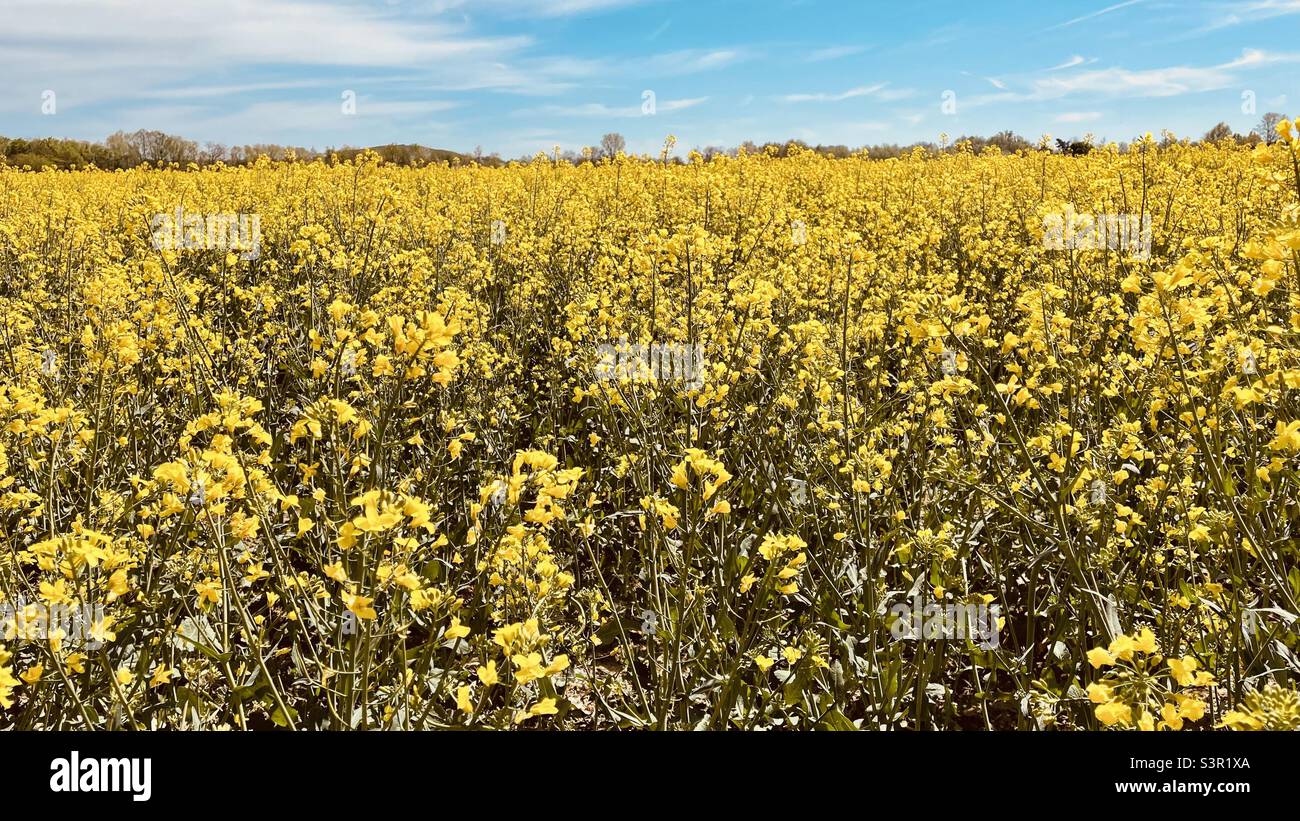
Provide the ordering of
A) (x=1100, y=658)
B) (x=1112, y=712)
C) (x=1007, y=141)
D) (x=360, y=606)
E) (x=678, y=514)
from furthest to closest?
(x=1007, y=141)
(x=678, y=514)
(x=360, y=606)
(x=1100, y=658)
(x=1112, y=712)

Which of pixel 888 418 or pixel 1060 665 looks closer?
pixel 1060 665

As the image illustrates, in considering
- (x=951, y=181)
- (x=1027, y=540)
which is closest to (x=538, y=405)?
(x=1027, y=540)

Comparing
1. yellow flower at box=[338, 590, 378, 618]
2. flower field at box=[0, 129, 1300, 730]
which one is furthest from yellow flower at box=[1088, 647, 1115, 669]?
yellow flower at box=[338, 590, 378, 618]

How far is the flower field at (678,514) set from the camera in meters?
2.09

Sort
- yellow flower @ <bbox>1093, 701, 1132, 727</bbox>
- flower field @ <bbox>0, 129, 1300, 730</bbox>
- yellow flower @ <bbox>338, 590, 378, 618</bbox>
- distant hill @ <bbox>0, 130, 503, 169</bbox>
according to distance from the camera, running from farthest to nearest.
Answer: distant hill @ <bbox>0, 130, 503, 169</bbox>
flower field @ <bbox>0, 129, 1300, 730</bbox>
yellow flower @ <bbox>338, 590, 378, 618</bbox>
yellow flower @ <bbox>1093, 701, 1132, 727</bbox>

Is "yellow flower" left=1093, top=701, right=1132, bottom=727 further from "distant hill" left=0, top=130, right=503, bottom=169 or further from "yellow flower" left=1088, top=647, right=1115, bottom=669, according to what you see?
"distant hill" left=0, top=130, right=503, bottom=169

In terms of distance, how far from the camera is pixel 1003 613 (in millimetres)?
3104

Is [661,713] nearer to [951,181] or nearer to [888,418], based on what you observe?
[888,418]

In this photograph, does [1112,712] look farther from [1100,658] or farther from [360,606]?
[360,606]

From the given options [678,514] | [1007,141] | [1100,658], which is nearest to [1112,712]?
[1100,658]

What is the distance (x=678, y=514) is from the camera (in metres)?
2.48

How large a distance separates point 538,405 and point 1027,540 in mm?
2843

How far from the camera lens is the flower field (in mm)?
2090

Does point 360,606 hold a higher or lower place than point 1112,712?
higher
